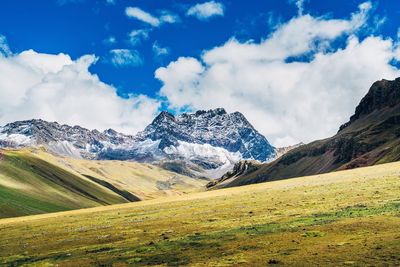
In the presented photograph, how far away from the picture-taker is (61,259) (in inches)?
1571

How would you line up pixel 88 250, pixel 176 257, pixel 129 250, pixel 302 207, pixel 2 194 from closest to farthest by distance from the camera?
pixel 176 257
pixel 129 250
pixel 88 250
pixel 302 207
pixel 2 194

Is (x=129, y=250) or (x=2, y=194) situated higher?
(x=2, y=194)

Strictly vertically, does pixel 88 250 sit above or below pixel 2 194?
A: below

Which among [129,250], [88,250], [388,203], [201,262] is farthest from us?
[388,203]

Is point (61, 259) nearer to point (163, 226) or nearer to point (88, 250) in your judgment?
point (88, 250)

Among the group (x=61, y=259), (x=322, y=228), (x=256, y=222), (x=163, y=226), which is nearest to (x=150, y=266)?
(x=61, y=259)

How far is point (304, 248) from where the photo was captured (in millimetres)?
30562

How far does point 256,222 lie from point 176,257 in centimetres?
1685

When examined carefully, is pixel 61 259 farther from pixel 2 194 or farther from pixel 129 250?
pixel 2 194

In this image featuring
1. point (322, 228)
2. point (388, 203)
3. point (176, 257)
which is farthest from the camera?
point (388, 203)

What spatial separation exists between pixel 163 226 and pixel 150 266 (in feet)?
87.1

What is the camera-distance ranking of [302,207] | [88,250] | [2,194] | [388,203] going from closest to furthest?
[88,250] < [388,203] < [302,207] < [2,194]

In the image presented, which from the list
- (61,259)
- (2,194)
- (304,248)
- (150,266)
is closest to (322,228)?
(304,248)

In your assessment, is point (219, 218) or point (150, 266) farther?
point (219, 218)
